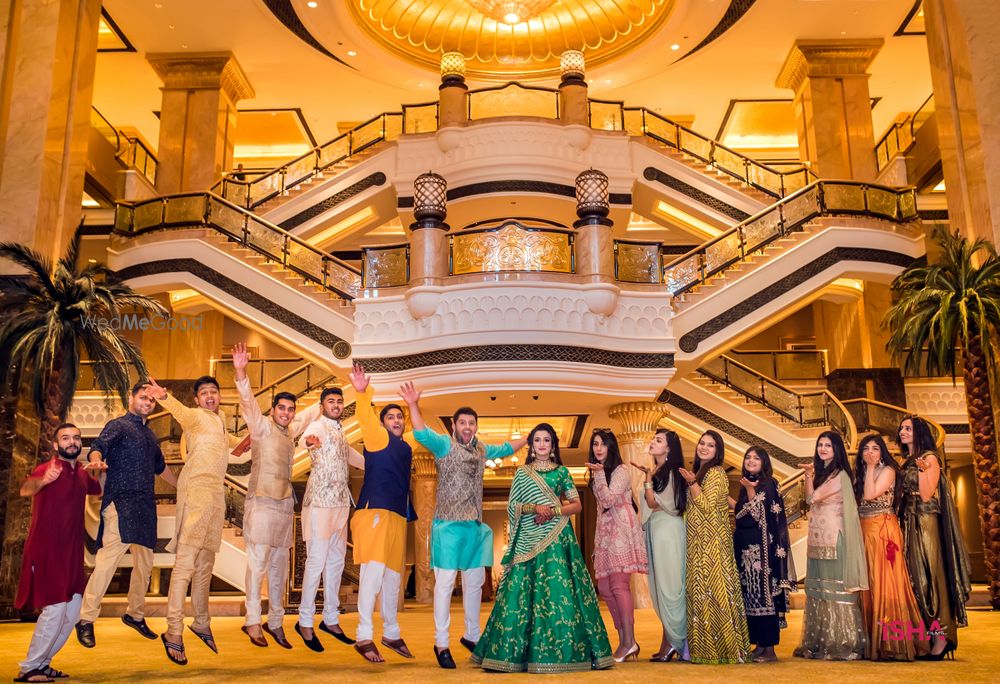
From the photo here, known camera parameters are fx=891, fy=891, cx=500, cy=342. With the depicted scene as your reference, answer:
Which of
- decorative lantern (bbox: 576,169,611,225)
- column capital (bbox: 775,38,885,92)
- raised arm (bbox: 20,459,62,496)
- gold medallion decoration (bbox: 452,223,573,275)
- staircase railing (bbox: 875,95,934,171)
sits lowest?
raised arm (bbox: 20,459,62,496)

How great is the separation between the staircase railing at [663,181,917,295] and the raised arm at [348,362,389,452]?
760cm

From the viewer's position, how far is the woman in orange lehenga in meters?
5.31

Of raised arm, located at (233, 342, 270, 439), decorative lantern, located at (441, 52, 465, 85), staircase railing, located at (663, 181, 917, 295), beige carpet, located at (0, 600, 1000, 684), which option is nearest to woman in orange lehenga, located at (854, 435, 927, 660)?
beige carpet, located at (0, 600, 1000, 684)

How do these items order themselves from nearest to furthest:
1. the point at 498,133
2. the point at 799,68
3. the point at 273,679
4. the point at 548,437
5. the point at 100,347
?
the point at 273,679 < the point at 548,437 < the point at 100,347 < the point at 498,133 < the point at 799,68

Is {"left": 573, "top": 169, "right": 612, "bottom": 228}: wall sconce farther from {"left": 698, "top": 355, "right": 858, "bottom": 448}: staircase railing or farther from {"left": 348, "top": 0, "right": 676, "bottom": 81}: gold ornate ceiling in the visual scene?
{"left": 348, "top": 0, "right": 676, "bottom": 81}: gold ornate ceiling

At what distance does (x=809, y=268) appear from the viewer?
1228 cm

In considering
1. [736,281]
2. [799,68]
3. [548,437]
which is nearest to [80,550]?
[548,437]

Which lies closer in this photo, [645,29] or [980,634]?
[980,634]

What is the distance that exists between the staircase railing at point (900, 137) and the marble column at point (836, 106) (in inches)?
9.5

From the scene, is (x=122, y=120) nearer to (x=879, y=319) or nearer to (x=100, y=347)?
(x=100, y=347)

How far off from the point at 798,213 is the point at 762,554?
8.28 metres

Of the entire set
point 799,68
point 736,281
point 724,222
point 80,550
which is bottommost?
point 80,550

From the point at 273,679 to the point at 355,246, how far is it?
49.2 feet

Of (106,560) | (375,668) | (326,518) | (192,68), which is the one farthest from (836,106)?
(106,560)
